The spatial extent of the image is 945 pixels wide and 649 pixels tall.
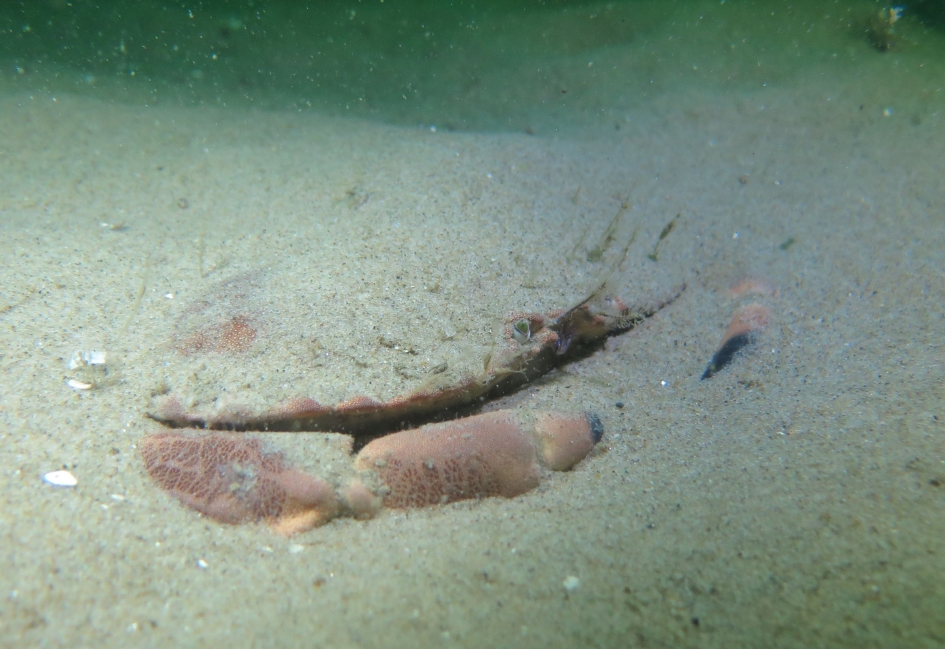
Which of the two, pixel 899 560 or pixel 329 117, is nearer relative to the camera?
pixel 899 560

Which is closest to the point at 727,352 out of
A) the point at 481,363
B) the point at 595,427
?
the point at 595,427

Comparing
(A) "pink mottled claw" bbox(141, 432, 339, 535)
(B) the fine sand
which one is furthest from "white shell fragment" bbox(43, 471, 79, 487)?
(A) "pink mottled claw" bbox(141, 432, 339, 535)

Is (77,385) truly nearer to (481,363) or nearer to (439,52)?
(481,363)

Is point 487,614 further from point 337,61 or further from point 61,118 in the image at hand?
point 337,61

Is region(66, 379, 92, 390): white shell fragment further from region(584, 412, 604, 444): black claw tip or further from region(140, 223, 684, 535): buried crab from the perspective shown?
region(584, 412, 604, 444): black claw tip

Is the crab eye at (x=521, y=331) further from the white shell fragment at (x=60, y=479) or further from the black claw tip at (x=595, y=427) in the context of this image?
the white shell fragment at (x=60, y=479)

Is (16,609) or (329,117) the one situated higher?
(329,117)

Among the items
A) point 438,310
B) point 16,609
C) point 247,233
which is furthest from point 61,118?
point 16,609
